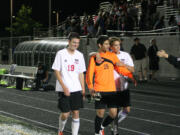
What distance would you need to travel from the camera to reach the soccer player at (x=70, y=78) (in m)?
6.35

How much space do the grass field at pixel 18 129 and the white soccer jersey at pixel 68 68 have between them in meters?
1.29

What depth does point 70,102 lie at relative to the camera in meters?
6.44

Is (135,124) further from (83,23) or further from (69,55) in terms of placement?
(83,23)

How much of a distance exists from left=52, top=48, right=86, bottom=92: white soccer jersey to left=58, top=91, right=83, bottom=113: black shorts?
0.10 m

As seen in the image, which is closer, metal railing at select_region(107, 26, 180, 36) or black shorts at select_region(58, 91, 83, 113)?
black shorts at select_region(58, 91, 83, 113)

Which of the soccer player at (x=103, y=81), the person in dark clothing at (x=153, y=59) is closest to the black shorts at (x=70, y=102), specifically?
the soccer player at (x=103, y=81)

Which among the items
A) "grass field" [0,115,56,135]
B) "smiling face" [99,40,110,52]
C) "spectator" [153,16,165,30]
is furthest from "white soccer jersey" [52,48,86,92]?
"spectator" [153,16,165,30]

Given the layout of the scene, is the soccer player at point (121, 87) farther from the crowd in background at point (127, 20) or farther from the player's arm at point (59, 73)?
the crowd in background at point (127, 20)

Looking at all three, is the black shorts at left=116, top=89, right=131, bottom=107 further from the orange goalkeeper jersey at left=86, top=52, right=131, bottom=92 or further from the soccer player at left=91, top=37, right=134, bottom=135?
the orange goalkeeper jersey at left=86, top=52, right=131, bottom=92

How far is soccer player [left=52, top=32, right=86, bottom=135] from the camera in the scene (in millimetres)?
6352

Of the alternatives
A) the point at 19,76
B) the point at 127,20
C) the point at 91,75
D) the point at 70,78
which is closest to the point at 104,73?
the point at 91,75

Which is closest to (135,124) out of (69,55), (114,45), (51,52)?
(114,45)

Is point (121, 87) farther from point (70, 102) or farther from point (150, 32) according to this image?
point (150, 32)

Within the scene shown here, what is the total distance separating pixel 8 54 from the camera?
113ft
